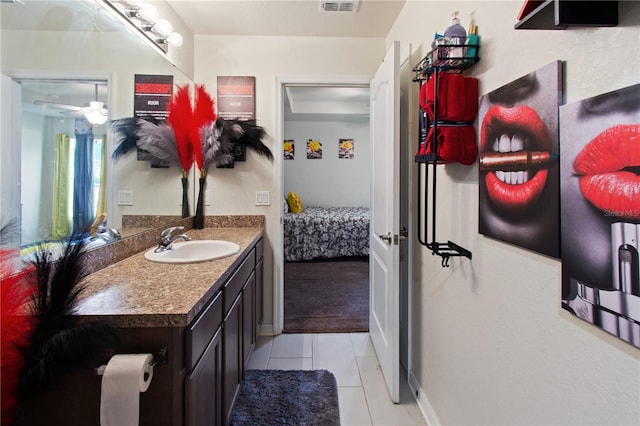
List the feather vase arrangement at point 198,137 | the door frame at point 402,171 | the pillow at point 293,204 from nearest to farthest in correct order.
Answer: the door frame at point 402,171
the feather vase arrangement at point 198,137
the pillow at point 293,204

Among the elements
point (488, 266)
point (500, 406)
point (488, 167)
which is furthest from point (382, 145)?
point (500, 406)

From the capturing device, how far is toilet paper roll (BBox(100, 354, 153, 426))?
754 millimetres

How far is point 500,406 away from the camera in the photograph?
0.99 metres

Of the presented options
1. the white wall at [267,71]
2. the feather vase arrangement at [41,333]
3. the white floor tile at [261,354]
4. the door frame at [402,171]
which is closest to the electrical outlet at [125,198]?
the feather vase arrangement at [41,333]

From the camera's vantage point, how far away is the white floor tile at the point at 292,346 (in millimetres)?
2225

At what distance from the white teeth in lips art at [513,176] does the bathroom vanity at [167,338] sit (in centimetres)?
106

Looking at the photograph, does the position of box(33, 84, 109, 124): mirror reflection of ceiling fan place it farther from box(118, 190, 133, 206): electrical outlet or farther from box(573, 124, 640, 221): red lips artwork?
box(573, 124, 640, 221): red lips artwork

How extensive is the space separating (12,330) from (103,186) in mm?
853

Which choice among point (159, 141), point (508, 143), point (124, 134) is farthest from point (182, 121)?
point (508, 143)

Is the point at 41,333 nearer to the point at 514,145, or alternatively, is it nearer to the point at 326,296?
the point at 514,145

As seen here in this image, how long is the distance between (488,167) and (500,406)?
2.68 ft

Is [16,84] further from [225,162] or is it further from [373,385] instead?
[373,385]

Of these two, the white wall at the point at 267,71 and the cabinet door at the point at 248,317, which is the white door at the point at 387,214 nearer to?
the white wall at the point at 267,71

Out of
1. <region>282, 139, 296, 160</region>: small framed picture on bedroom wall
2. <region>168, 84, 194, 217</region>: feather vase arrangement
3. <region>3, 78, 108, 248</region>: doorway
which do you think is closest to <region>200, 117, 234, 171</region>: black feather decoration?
<region>168, 84, 194, 217</region>: feather vase arrangement
